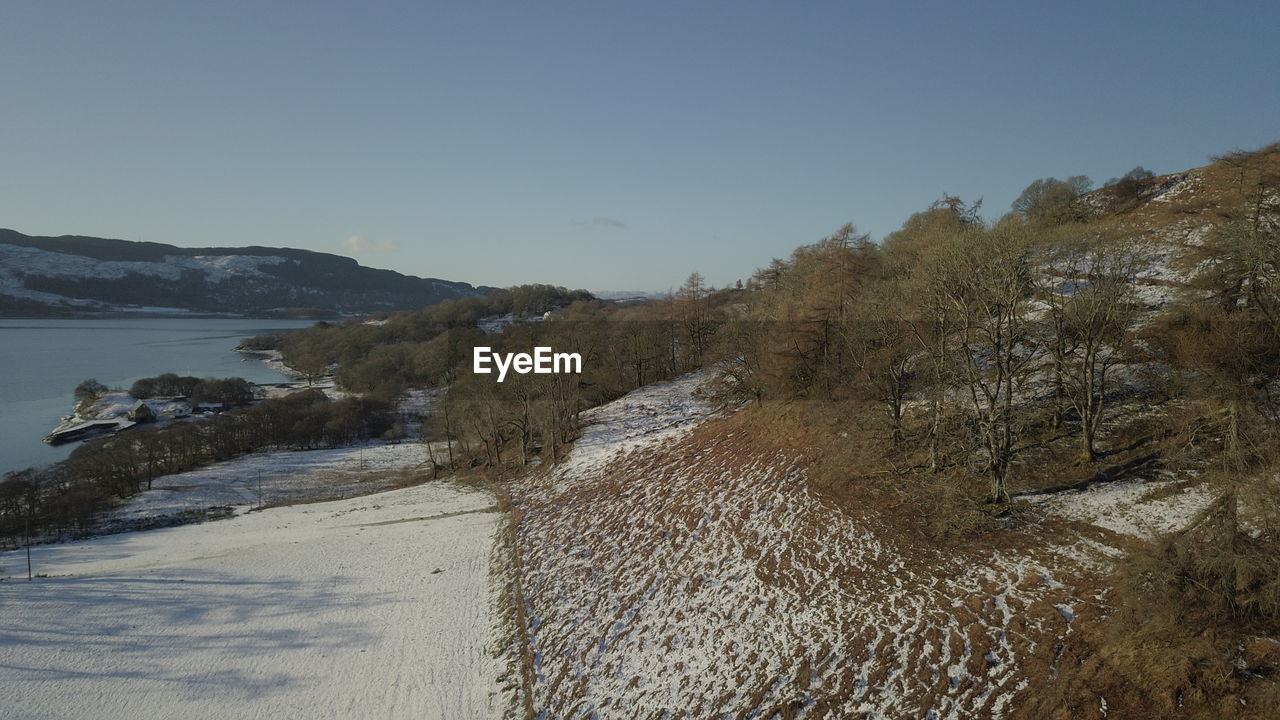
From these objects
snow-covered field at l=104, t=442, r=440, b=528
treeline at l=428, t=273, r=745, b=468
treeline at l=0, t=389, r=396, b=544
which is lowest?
snow-covered field at l=104, t=442, r=440, b=528

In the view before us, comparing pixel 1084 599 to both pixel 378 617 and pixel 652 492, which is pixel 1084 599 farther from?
pixel 378 617

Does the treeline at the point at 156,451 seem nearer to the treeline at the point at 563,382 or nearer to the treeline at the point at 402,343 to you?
the treeline at the point at 402,343

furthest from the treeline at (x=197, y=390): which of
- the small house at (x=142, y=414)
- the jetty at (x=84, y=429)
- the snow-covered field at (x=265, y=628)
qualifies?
the snow-covered field at (x=265, y=628)

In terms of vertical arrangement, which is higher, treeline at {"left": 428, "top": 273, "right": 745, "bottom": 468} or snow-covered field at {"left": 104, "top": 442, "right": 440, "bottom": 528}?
treeline at {"left": 428, "top": 273, "right": 745, "bottom": 468}

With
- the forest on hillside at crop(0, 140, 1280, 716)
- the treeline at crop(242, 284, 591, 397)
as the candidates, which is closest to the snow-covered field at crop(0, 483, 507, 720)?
the forest on hillside at crop(0, 140, 1280, 716)
